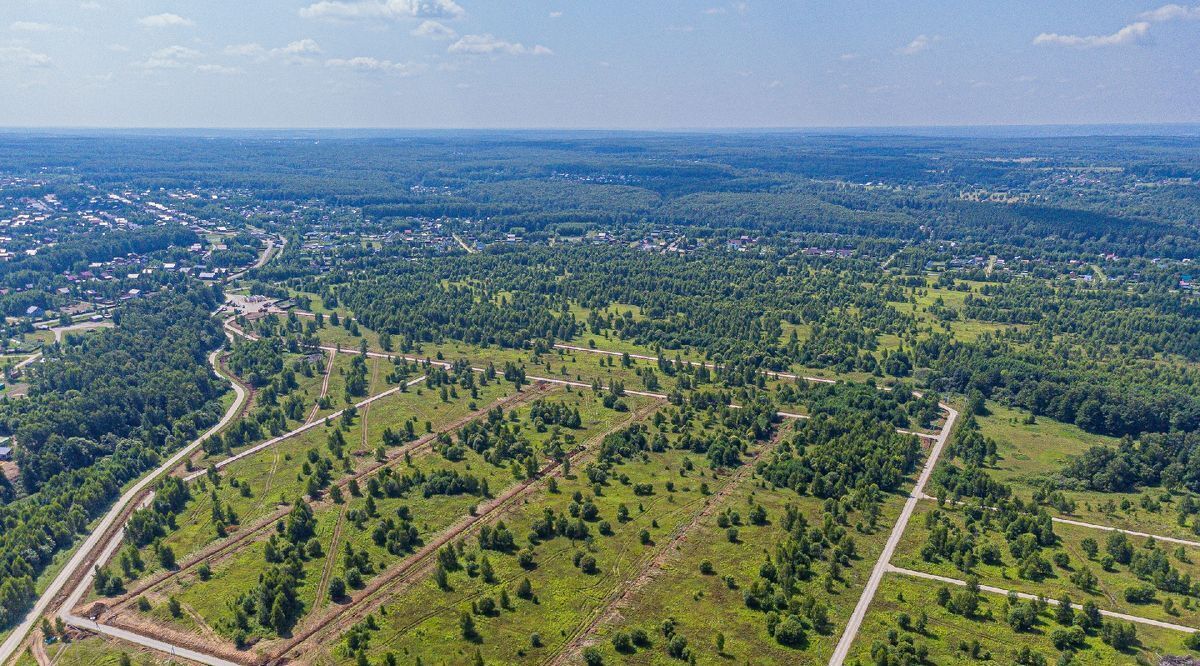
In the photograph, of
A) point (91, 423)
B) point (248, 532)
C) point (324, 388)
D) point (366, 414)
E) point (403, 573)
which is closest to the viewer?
point (403, 573)

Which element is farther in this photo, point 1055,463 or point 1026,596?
point 1055,463

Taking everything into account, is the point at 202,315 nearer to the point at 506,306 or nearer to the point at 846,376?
the point at 506,306

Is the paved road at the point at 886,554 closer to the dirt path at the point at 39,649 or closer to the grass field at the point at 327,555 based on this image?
the grass field at the point at 327,555

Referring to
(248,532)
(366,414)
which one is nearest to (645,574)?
(248,532)

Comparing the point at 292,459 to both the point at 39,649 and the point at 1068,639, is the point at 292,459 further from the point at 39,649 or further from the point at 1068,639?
the point at 1068,639

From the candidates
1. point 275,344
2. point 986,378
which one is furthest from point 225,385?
point 986,378

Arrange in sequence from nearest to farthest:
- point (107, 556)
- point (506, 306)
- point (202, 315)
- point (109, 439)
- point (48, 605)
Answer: point (48, 605) → point (107, 556) → point (109, 439) → point (202, 315) → point (506, 306)
